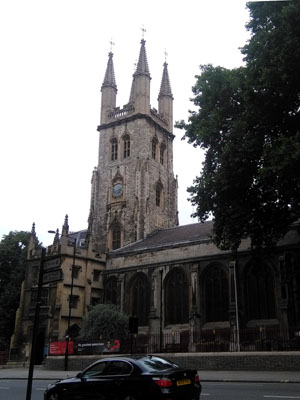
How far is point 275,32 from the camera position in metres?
18.5

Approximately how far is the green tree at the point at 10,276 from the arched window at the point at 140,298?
13820mm

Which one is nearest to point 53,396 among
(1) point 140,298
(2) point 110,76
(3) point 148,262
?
(3) point 148,262

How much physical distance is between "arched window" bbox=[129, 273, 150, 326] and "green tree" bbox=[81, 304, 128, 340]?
4.60 m

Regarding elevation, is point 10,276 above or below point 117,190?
below

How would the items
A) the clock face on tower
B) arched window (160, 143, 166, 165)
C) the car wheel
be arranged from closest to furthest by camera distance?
the car wheel < the clock face on tower < arched window (160, 143, 166, 165)

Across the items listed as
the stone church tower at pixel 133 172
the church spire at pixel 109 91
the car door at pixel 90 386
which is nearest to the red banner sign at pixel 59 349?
the stone church tower at pixel 133 172

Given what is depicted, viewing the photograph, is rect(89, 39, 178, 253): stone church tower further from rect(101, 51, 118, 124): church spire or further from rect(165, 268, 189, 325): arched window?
rect(165, 268, 189, 325): arched window

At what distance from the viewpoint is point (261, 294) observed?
3269 cm

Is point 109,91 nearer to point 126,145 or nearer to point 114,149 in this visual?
point 114,149

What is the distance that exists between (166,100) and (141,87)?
21.6ft

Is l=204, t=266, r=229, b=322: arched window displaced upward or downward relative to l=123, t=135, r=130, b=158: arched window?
downward

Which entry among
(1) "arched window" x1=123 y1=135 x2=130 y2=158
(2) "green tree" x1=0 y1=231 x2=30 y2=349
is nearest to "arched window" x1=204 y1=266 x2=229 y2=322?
(2) "green tree" x1=0 y1=231 x2=30 y2=349

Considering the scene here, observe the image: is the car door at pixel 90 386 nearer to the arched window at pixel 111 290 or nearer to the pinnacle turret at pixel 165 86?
the arched window at pixel 111 290

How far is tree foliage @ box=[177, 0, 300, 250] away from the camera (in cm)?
1820
